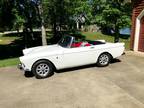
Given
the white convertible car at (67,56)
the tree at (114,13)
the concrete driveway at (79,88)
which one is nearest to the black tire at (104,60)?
the white convertible car at (67,56)

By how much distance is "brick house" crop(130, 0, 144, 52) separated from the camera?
496 inches

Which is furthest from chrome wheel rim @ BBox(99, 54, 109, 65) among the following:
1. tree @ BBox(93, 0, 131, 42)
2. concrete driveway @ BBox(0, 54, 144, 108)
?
tree @ BBox(93, 0, 131, 42)

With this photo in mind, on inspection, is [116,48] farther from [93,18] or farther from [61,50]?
[93,18]

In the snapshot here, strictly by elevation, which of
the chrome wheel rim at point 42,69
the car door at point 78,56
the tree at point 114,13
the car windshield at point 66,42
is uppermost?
the tree at point 114,13

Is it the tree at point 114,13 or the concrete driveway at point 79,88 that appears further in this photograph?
the tree at point 114,13

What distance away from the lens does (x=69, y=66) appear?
28.3 feet

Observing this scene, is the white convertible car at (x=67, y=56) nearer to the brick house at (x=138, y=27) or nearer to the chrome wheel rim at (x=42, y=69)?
the chrome wheel rim at (x=42, y=69)

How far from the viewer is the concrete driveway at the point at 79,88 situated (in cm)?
589

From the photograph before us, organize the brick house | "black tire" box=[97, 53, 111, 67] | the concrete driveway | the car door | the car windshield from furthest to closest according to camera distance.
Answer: the brick house → "black tire" box=[97, 53, 111, 67] → the car windshield → the car door → the concrete driveway

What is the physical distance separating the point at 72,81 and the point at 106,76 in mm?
1327

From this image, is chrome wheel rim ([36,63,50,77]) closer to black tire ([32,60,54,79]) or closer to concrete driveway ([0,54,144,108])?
black tire ([32,60,54,79])

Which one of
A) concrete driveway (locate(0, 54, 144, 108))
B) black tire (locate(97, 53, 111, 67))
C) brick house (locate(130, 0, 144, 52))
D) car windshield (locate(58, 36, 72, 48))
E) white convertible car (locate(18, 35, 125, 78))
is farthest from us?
brick house (locate(130, 0, 144, 52))

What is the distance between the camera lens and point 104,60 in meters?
9.34

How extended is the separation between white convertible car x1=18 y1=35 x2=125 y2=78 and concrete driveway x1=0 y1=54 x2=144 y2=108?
34cm
